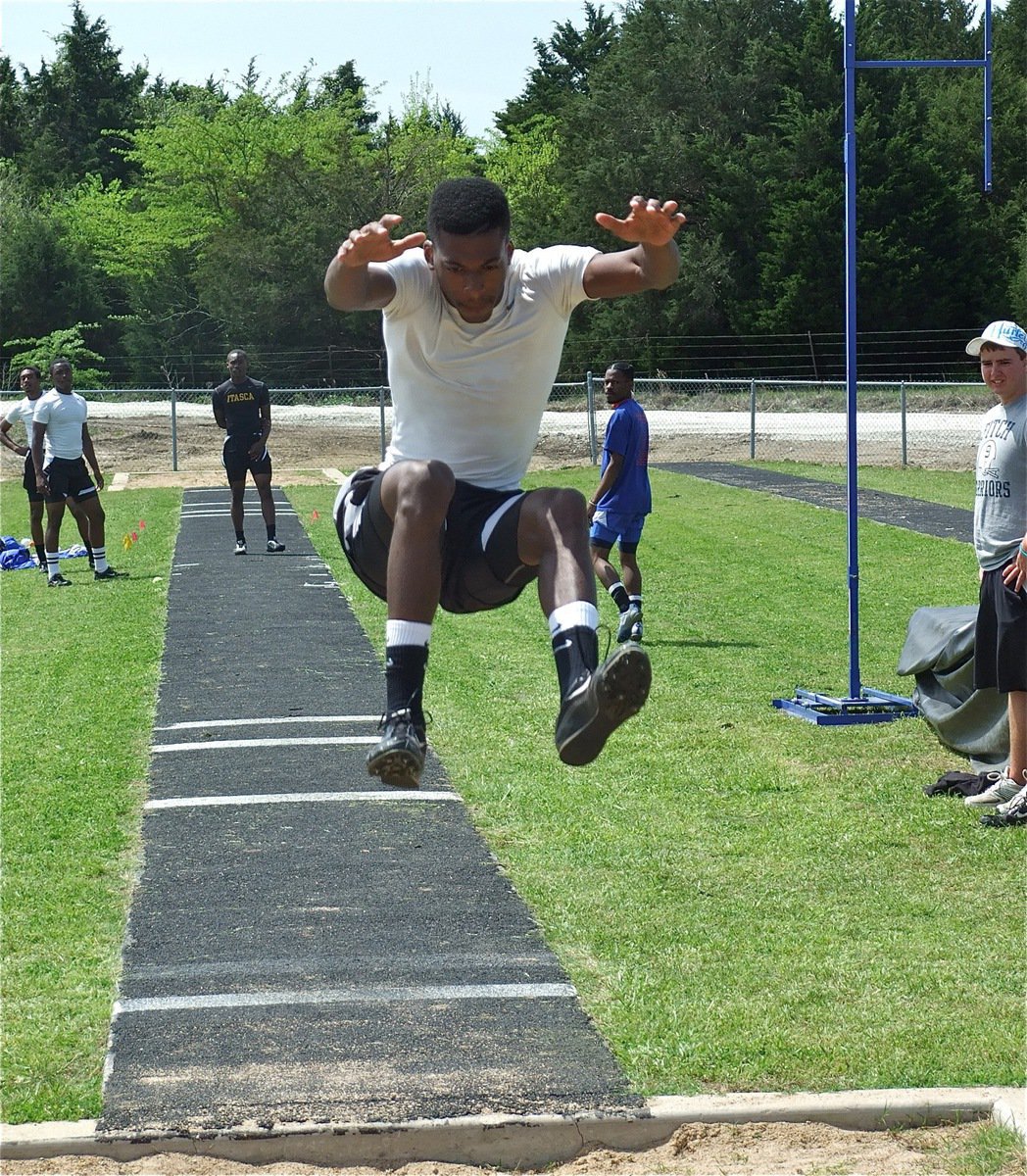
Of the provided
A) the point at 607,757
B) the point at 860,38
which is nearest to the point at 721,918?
the point at 607,757

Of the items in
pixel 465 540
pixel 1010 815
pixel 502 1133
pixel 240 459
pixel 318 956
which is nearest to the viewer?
pixel 465 540

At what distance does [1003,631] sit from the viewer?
8.20 meters

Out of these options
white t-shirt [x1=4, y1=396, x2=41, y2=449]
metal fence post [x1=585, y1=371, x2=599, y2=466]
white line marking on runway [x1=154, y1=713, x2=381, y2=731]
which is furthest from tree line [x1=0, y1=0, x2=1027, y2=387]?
white line marking on runway [x1=154, y1=713, x2=381, y2=731]

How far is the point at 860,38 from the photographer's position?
4575 centimetres

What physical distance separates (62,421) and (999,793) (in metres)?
11.4

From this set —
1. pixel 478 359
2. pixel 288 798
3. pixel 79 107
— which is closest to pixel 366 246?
pixel 478 359

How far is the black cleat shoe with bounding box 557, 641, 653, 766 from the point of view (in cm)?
431

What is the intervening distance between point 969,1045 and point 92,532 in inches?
528

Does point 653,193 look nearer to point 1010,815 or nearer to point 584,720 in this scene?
point 1010,815

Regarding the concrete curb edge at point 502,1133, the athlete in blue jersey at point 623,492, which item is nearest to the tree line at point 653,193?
the athlete in blue jersey at point 623,492

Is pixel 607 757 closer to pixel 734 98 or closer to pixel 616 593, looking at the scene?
pixel 616 593

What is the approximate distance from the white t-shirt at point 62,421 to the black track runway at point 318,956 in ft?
19.8

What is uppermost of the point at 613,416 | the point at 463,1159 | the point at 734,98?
the point at 734,98

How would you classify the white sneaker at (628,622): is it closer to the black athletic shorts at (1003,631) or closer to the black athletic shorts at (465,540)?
the black athletic shorts at (1003,631)
